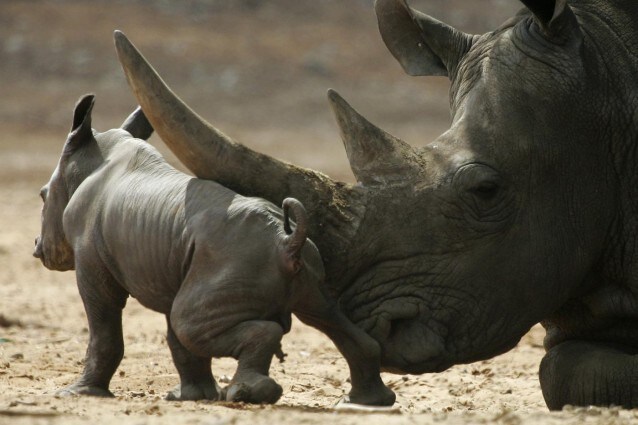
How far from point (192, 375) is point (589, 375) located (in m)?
1.52

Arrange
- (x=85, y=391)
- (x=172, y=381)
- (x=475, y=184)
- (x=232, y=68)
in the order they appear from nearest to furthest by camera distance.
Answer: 1. (x=475, y=184)
2. (x=85, y=391)
3. (x=172, y=381)
4. (x=232, y=68)

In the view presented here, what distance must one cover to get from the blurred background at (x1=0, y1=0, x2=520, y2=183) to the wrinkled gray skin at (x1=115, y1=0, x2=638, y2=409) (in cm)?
1508

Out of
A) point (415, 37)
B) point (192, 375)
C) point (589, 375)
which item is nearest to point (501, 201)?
point (589, 375)

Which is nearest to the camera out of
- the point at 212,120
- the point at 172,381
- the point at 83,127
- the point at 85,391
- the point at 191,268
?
the point at 191,268

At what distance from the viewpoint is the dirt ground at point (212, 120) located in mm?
4988

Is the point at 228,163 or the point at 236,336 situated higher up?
the point at 228,163

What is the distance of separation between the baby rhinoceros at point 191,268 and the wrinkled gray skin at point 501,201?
152 millimetres

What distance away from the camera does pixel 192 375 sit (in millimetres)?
5461

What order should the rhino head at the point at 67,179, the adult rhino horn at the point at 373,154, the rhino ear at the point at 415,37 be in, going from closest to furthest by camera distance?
the adult rhino horn at the point at 373,154
the rhino head at the point at 67,179
the rhino ear at the point at 415,37

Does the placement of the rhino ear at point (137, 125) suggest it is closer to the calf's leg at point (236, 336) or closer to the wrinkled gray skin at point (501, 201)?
the wrinkled gray skin at point (501, 201)

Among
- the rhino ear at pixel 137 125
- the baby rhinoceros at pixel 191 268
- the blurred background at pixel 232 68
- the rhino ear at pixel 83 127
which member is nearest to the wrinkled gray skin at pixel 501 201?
the baby rhinoceros at pixel 191 268

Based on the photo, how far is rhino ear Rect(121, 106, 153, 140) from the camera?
6055 millimetres

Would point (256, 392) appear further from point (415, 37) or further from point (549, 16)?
point (415, 37)

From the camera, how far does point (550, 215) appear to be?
5.49 meters
